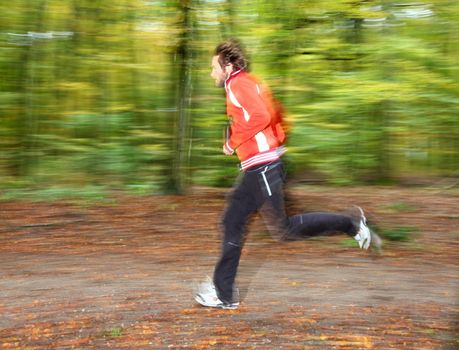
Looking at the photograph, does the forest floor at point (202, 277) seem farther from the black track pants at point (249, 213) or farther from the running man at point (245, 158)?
the running man at point (245, 158)

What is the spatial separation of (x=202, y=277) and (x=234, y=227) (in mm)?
1554

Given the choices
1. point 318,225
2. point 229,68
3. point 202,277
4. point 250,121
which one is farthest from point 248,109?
point 202,277

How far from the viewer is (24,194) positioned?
35.0ft

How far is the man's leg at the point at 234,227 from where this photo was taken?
193 inches

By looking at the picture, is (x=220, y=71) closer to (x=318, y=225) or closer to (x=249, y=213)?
(x=249, y=213)

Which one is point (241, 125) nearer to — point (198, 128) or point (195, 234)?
point (195, 234)

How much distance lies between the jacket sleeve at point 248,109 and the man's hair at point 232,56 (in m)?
0.15

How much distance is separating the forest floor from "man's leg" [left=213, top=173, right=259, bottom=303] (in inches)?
10.1

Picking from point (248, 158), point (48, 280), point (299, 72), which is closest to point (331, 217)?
point (248, 158)

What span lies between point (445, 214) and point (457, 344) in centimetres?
562

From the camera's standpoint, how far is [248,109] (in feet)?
15.5

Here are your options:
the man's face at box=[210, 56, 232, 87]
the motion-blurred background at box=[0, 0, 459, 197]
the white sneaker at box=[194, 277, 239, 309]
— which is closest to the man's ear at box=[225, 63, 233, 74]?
the man's face at box=[210, 56, 232, 87]

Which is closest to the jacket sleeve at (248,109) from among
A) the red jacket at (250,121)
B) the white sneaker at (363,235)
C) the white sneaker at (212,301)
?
the red jacket at (250,121)

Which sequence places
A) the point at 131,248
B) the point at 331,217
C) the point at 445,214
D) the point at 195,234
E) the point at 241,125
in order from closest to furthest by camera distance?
1. the point at 241,125
2. the point at 331,217
3. the point at 131,248
4. the point at 195,234
5. the point at 445,214
